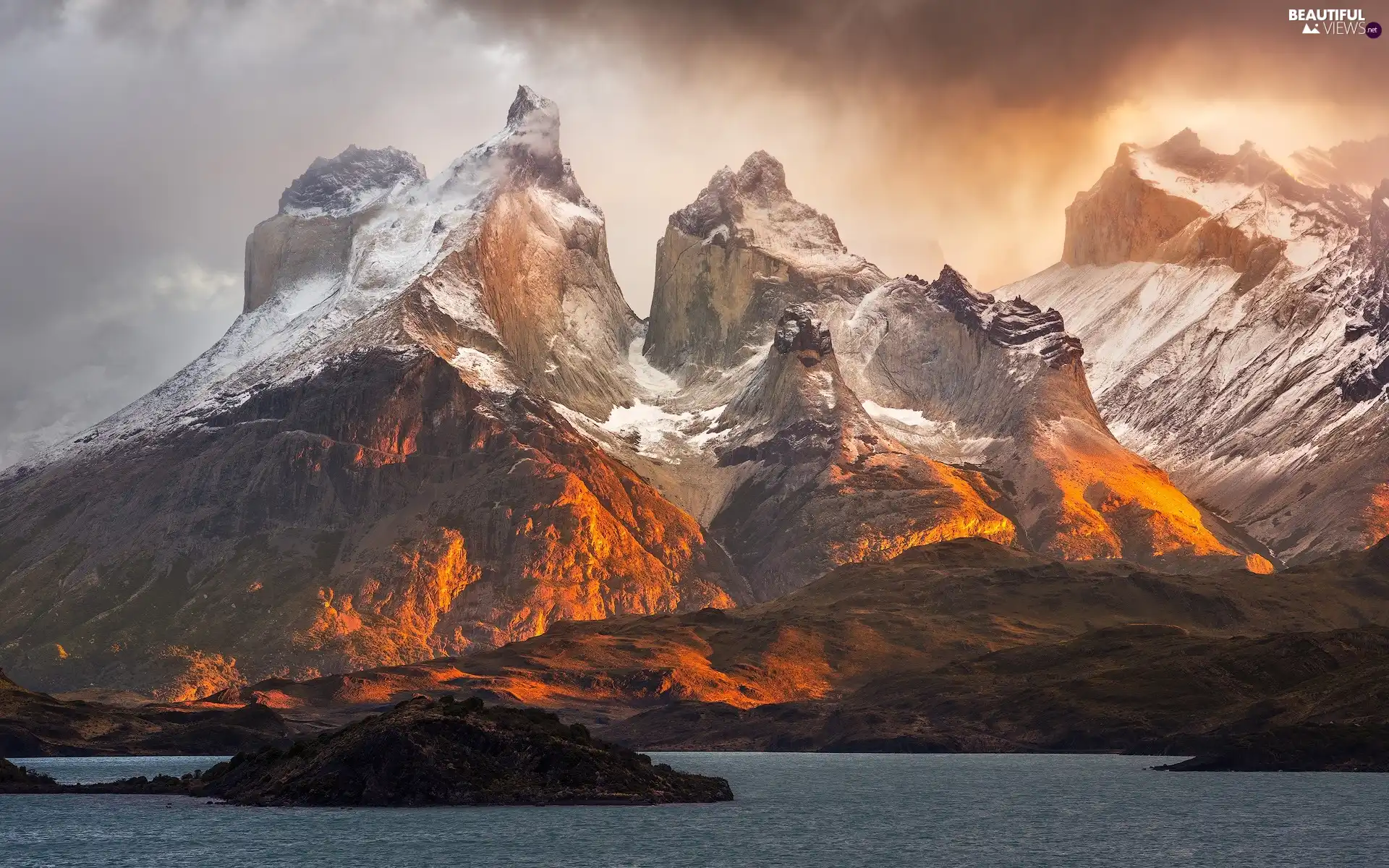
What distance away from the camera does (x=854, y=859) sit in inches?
7638

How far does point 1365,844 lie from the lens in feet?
654

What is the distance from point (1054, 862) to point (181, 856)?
82.1m

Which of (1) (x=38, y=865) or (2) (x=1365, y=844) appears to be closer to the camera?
(1) (x=38, y=865)

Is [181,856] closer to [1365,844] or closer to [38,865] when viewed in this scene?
[38,865]

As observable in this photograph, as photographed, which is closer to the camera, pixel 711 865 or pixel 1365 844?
pixel 711 865

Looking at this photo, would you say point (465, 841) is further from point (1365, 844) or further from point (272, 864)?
point (1365, 844)

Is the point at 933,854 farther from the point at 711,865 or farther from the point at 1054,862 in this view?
the point at 711,865

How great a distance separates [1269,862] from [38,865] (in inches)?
4464

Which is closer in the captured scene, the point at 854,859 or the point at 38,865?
the point at 38,865

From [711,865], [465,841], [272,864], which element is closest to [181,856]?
[272,864]

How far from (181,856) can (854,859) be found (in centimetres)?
6388

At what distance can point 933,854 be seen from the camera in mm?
196625

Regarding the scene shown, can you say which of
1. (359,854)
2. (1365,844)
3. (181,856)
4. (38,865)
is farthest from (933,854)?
(38,865)

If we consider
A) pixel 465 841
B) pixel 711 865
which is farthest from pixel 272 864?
pixel 711 865
